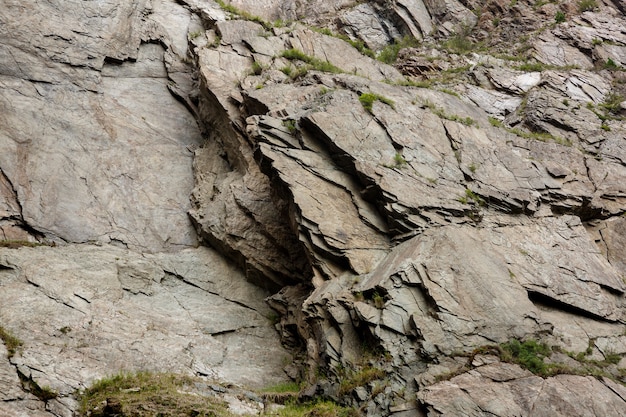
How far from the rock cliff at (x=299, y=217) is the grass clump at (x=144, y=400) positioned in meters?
0.58

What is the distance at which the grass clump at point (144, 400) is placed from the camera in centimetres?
1115

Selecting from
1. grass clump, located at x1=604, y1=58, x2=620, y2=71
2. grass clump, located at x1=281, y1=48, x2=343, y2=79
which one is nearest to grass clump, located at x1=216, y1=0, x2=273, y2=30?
grass clump, located at x1=281, y1=48, x2=343, y2=79

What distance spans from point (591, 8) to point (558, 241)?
22458 mm

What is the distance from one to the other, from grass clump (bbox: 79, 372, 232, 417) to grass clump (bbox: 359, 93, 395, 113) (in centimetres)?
1040

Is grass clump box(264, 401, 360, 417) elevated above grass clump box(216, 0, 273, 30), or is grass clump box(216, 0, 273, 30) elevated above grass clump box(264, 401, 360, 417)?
grass clump box(216, 0, 273, 30)

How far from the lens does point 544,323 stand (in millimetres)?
13797

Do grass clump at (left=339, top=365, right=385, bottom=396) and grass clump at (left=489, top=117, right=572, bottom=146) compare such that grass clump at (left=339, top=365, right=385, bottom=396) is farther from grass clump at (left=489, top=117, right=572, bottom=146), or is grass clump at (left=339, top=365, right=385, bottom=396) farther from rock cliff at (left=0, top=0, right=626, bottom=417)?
grass clump at (left=489, top=117, right=572, bottom=146)

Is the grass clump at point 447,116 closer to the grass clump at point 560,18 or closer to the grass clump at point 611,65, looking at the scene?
the grass clump at point 611,65

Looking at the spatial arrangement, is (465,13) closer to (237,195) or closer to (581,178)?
(581,178)

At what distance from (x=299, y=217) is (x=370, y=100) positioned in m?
5.34

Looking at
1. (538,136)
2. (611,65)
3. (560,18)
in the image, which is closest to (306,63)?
(538,136)

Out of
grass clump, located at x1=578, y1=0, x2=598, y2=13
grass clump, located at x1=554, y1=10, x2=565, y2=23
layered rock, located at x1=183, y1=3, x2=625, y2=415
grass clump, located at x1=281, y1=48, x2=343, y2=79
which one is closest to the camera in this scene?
layered rock, located at x1=183, y1=3, x2=625, y2=415

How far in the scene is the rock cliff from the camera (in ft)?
42.4

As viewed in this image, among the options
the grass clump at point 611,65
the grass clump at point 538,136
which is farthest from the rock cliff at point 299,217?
the grass clump at point 611,65
